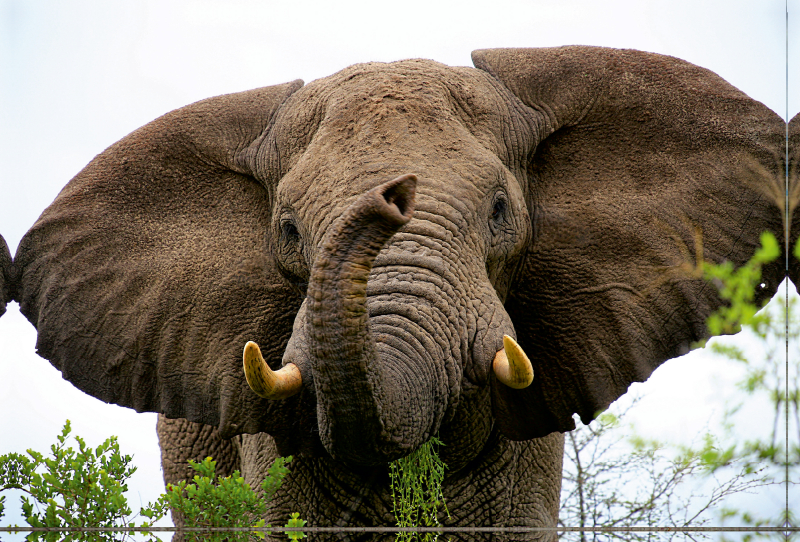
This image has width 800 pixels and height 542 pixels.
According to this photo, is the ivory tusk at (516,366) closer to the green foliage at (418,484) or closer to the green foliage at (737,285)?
the green foliage at (418,484)

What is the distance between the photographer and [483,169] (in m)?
3.01

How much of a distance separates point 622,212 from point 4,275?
6.13ft

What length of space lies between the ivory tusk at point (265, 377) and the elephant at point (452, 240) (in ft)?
1.27

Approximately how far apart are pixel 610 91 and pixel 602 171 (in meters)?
0.24

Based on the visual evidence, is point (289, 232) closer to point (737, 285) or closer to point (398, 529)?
point (398, 529)

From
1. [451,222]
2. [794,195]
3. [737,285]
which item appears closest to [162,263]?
[451,222]

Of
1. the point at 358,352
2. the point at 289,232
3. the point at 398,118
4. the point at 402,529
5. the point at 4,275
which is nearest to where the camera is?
the point at 358,352

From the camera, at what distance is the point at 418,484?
3166mm

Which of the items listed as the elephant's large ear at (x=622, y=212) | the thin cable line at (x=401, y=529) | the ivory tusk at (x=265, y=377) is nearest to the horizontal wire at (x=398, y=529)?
the thin cable line at (x=401, y=529)

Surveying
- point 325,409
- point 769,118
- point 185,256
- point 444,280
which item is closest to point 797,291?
point 769,118

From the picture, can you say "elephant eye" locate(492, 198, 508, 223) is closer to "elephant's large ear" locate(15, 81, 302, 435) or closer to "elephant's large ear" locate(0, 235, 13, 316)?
"elephant's large ear" locate(15, 81, 302, 435)

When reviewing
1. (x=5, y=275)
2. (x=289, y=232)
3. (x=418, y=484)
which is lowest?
(x=418, y=484)

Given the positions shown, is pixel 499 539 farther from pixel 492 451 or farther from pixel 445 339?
pixel 445 339

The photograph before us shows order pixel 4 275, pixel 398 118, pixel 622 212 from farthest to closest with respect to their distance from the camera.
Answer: pixel 4 275, pixel 622 212, pixel 398 118
